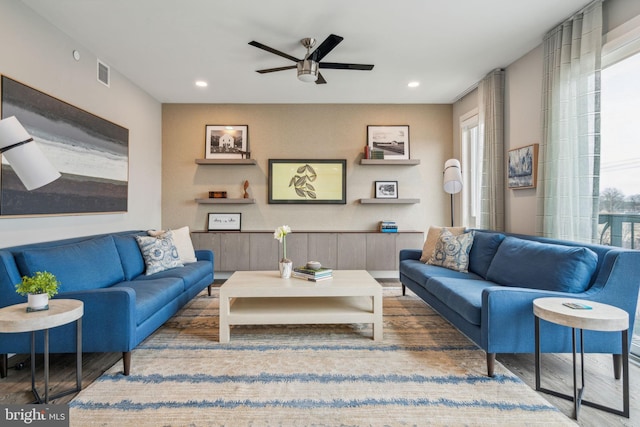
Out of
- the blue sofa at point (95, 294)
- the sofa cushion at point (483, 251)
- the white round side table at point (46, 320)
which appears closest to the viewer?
the white round side table at point (46, 320)

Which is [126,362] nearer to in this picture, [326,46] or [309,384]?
[309,384]

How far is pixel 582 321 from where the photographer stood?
66.4 inches

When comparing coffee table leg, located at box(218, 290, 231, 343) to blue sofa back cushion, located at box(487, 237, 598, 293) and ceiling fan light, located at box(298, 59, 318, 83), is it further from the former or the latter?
blue sofa back cushion, located at box(487, 237, 598, 293)

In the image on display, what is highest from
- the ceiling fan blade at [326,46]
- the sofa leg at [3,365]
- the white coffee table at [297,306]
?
the ceiling fan blade at [326,46]

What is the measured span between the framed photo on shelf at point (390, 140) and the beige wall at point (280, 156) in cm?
10

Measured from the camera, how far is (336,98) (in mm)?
4918

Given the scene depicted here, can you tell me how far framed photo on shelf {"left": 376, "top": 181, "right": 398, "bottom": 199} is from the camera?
519 centimetres

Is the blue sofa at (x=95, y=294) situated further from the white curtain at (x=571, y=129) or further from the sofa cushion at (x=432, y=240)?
the white curtain at (x=571, y=129)

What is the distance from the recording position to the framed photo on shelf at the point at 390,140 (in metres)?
5.18

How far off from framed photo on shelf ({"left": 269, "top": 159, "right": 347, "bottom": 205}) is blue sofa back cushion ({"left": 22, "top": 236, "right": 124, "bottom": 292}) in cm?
254

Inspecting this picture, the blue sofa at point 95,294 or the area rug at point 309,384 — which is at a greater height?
the blue sofa at point 95,294

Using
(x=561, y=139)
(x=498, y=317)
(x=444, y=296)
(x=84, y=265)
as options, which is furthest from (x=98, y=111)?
(x=561, y=139)

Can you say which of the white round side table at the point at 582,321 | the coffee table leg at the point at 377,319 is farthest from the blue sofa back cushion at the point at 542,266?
the coffee table leg at the point at 377,319

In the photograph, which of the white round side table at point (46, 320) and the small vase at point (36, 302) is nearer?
the white round side table at point (46, 320)
